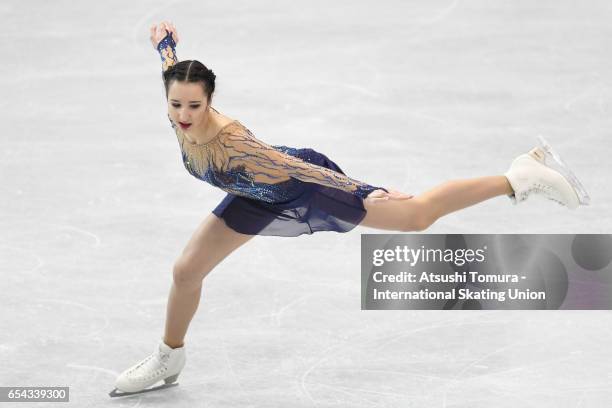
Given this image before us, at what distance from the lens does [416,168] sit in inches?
269

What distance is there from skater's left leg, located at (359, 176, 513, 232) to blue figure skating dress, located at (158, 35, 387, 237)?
78 mm

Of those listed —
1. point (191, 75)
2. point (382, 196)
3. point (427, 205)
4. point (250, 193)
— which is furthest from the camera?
point (427, 205)

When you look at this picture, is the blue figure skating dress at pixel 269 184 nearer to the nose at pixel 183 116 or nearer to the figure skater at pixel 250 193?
the figure skater at pixel 250 193

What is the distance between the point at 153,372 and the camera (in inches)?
185

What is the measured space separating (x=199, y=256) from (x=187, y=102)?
0.69 m

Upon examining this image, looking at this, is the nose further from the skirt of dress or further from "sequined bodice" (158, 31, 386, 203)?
the skirt of dress

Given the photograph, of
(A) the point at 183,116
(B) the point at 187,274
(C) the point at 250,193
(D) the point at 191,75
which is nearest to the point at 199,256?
(B) the point at 187,274

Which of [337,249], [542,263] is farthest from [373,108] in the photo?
[542,263]

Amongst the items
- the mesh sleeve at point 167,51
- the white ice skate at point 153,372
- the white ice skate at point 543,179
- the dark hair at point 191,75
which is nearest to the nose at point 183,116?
the dark hair at point 191,75

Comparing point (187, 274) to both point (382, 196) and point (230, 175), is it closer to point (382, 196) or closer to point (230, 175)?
point (230, 175)

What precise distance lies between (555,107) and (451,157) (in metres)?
1.06

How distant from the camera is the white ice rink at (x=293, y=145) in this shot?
4.81 metres

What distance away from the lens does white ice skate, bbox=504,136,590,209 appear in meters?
4.92

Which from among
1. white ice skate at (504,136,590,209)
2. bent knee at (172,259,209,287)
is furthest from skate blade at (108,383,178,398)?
white ice skate at (504,136,590,209)
